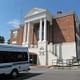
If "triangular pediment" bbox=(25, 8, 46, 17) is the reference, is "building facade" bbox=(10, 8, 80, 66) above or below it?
below

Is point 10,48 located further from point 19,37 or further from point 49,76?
point 19,37

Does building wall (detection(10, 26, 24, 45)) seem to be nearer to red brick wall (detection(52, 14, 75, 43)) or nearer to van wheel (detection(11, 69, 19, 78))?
red brick wall (detection(52, 14, 75, 43))

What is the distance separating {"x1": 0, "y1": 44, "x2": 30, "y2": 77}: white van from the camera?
14.3 meters

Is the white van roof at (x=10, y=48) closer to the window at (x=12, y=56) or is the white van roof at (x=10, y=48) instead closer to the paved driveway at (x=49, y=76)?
the window at (x=12, y=56)

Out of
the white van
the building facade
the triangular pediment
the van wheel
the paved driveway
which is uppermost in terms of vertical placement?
the triangular pediment

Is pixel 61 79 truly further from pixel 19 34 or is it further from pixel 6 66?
pixel 19 34

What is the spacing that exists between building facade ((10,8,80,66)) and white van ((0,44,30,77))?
1716 centimetres

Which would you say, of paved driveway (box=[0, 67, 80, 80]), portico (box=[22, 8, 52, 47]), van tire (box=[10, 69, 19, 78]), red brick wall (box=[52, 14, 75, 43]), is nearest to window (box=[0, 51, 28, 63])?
van tire (box=[10, 69, 19, 78])

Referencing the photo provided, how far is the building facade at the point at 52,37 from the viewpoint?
1361 inches

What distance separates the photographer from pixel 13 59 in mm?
15188

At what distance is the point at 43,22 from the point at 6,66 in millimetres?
25859

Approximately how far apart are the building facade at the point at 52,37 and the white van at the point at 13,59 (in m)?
17.2

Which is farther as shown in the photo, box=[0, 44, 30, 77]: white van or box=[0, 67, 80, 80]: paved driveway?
box=[0, 67, 80, 80]: paved driveway

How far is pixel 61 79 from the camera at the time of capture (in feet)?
46.7
